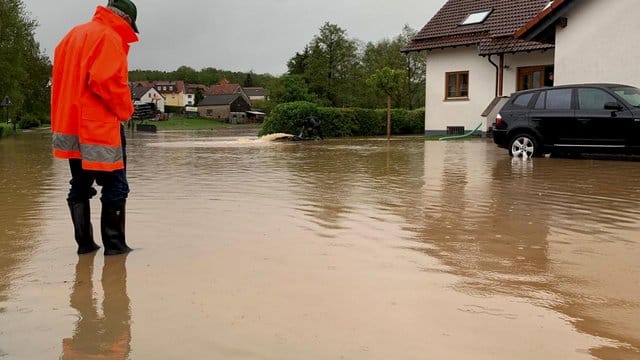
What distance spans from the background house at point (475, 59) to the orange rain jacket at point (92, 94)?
22644 millimetres

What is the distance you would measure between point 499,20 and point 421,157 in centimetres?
1427

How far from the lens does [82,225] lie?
5.02 meters

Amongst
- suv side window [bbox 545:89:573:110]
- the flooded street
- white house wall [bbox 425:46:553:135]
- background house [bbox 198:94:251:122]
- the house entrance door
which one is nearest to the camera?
the flooded street

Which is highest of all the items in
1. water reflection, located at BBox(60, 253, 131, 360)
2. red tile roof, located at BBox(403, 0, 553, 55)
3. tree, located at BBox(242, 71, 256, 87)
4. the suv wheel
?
tree, located at BBox(242, 71, 256, 87)

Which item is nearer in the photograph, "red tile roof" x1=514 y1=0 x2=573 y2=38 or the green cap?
the green cap

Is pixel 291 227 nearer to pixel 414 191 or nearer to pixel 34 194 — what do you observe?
pixel 414 191

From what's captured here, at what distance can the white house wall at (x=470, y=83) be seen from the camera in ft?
86.9

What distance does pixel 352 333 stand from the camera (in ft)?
10.7

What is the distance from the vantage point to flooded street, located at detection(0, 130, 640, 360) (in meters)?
3.15

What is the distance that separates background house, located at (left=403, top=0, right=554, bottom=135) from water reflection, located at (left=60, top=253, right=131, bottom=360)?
76.1ft

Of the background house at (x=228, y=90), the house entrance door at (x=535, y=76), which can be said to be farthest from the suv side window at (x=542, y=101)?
the background house at (x=228, y=90)

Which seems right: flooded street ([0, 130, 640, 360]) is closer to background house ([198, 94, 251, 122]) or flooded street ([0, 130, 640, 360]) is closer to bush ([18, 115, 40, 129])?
bush ([18, 115, 40, 129])

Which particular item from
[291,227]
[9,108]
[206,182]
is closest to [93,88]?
[291,227]

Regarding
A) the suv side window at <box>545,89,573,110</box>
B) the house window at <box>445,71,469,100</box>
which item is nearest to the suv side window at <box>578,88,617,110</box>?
the suv side window at <box>545,89,573,110</box>
